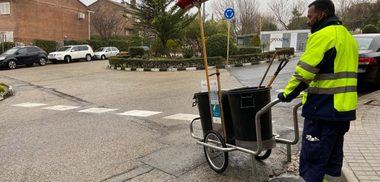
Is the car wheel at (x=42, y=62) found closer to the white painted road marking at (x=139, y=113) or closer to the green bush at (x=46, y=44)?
the green bush at (x=46, y=44)

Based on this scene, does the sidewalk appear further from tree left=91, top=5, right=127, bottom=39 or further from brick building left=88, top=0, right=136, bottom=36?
tree left=91, top=5, right=127, bottom=39

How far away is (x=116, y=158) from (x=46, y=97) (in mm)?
7728

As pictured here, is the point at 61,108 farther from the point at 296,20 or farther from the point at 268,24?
the point at 296,20

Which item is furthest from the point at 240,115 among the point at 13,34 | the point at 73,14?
the point at 73,14

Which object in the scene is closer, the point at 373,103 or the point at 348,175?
the point at 348,175

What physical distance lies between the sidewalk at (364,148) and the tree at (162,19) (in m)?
17.4

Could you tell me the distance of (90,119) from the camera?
7930mm

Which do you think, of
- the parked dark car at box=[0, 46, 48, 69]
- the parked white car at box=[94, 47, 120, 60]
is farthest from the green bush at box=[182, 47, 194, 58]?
the parked white car at box=[94, 47, 120, 60]

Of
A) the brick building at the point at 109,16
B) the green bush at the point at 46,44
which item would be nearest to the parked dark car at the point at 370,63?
the green bush at the point at 46,44

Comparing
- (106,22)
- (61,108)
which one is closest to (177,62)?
(61,108)

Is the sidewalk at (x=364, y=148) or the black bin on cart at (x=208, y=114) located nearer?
the sidewalk at (x=364, y=148)

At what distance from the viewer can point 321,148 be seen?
10.6 feet

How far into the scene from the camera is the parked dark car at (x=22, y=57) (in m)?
24.2

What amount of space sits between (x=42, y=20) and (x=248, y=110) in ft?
128
